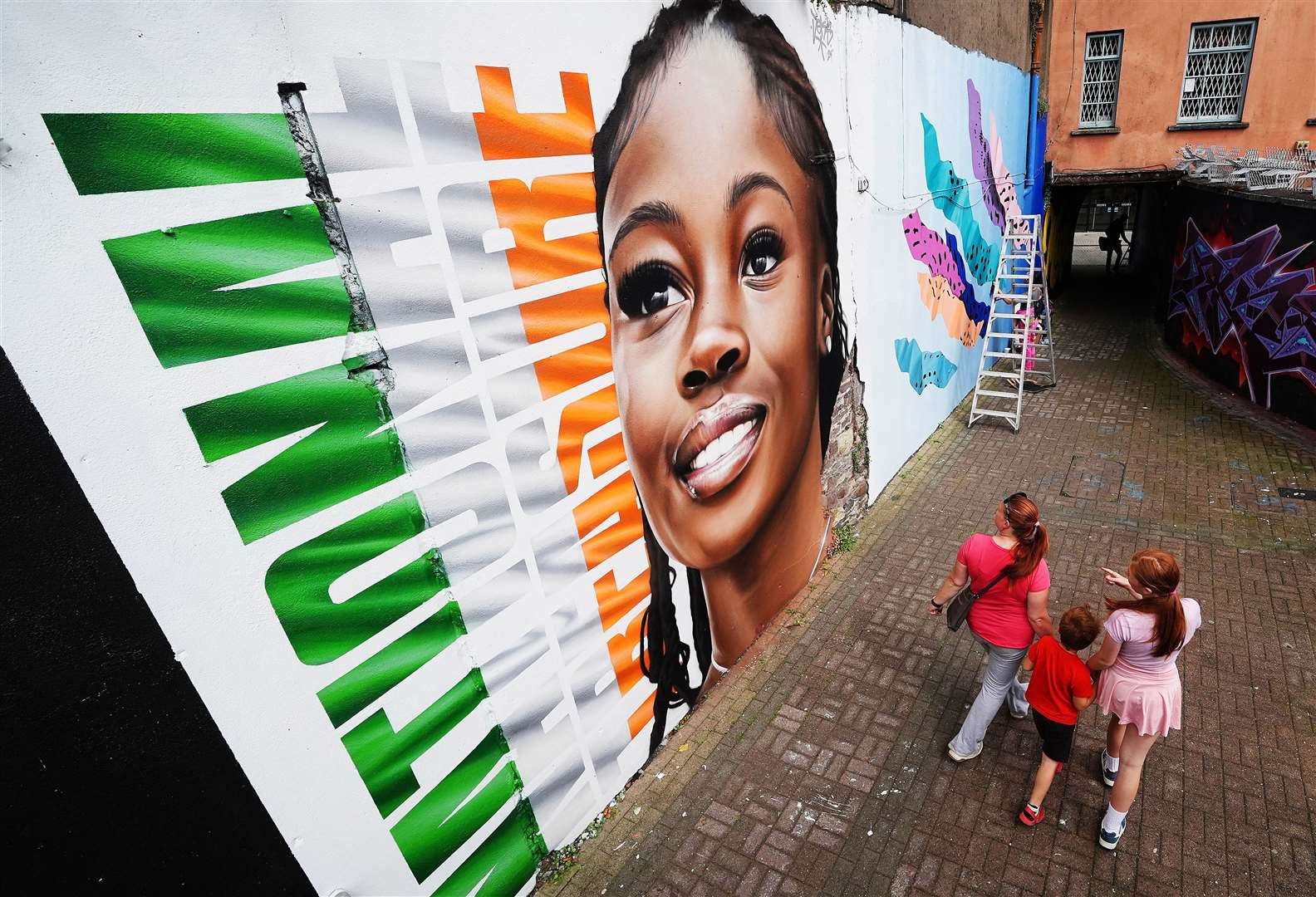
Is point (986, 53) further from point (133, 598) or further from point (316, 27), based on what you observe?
point (133, 598)

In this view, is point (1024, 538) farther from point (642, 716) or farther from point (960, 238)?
point (960, 238)

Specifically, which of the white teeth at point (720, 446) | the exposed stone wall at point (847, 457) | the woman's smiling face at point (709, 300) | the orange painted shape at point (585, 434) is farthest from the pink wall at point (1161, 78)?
the orange painted shape at point (585, 434)

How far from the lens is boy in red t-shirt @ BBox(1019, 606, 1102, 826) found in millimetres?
3236

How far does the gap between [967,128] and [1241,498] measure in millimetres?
5312

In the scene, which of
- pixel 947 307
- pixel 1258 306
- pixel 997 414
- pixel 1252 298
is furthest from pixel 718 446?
pixel 1252 298

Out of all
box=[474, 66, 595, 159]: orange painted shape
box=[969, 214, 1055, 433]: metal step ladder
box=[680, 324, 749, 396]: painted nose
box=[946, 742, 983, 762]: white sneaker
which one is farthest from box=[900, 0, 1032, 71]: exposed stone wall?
box=[946, 742, 983, 762]: white sneaker

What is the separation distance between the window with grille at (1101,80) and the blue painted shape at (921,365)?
909 cm

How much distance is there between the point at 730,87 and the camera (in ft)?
13.8

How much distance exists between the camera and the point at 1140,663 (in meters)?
3.19

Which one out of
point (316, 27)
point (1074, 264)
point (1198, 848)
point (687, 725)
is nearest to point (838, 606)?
point (687, 725)

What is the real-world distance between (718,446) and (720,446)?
30 millimetres

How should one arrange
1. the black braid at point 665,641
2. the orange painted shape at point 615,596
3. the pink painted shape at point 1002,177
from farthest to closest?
the pink painted shape at point 1002,177, the black braid at point 665,641, the orange painted shape at point 615,596

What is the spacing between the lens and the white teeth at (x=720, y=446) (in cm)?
433

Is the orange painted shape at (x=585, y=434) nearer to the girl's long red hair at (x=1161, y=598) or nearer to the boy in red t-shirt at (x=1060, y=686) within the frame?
the boy in red t-shirt at (x=1060, y=686)
